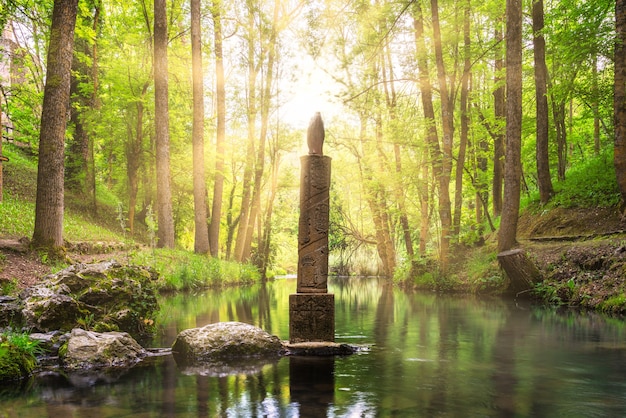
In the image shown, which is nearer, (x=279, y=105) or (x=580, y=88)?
(x=580, y=88)

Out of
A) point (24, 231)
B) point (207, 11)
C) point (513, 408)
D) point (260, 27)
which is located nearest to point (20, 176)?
point (24, 231)

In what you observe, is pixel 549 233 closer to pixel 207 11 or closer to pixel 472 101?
pixel 472 101

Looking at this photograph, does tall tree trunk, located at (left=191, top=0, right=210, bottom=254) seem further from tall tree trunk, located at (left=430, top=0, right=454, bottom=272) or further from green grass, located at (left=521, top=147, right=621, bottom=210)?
green grass, located at (left=521, top=147, right=621, bottom=210)

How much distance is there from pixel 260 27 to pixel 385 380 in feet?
90.3

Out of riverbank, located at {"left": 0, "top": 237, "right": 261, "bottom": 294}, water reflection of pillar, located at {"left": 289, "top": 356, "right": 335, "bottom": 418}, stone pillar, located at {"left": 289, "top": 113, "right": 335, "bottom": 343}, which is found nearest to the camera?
water reflection of pillar, located at {"left": 289, "top": 356, "right": 335, "bottom": 418}

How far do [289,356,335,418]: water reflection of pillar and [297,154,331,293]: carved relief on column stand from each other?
1361 millimetres

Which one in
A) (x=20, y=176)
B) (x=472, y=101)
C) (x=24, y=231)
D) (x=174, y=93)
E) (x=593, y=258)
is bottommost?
(x=593, y=258)

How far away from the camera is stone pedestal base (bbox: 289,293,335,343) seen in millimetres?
8906

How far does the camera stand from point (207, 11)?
27.6 m

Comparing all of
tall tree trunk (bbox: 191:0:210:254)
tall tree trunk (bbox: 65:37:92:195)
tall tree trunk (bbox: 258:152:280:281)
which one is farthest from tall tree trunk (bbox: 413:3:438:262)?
tall tree trunk (bbox: 65:37:92:195)

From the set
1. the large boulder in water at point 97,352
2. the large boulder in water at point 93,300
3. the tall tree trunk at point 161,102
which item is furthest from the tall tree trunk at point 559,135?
the large boulder in water at point 97,352

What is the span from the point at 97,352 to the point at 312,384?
3446 mm

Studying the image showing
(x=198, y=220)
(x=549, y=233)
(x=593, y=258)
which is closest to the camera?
(x=593, y=258)

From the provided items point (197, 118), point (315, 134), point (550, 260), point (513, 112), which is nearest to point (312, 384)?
point (315, 134)
